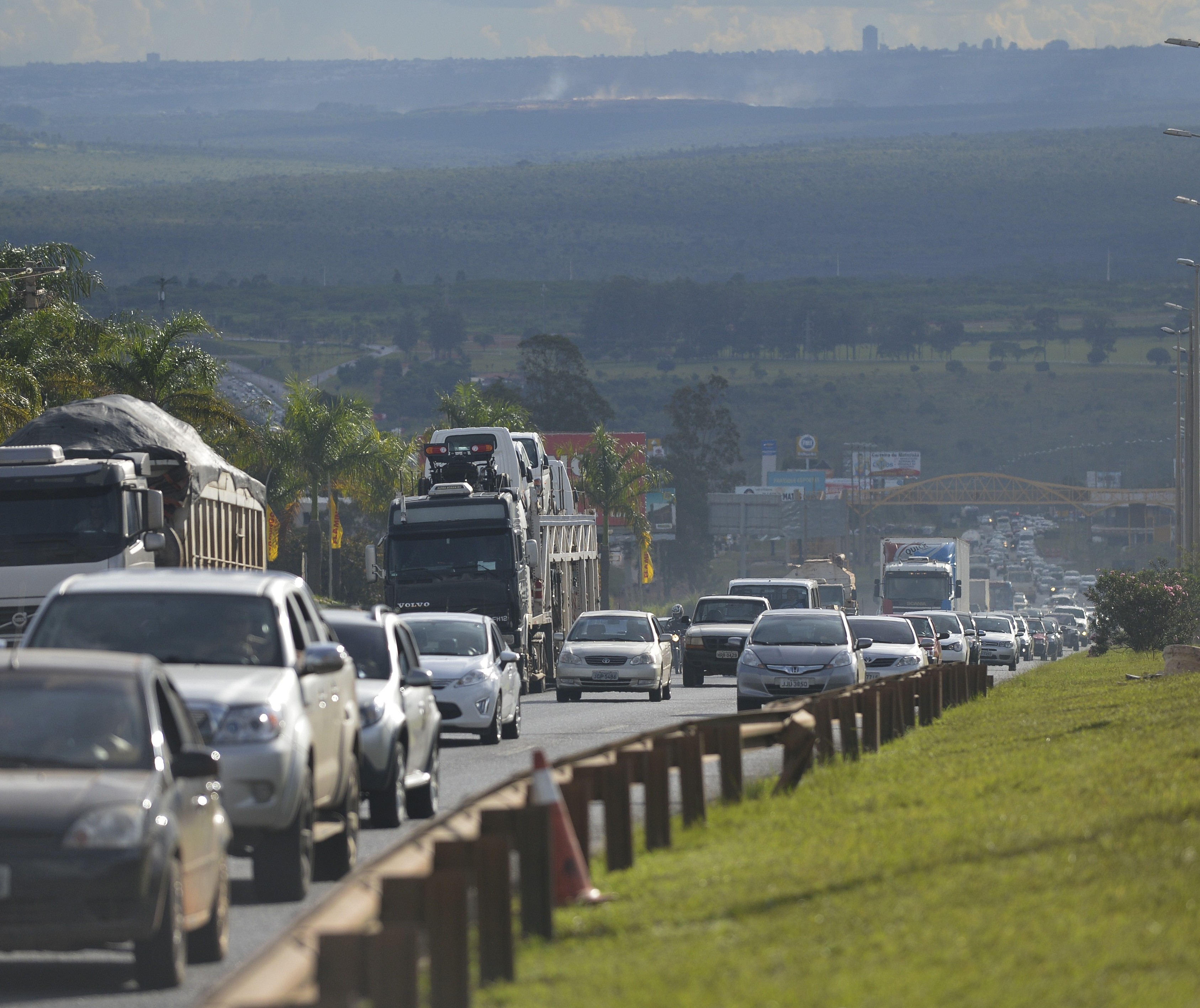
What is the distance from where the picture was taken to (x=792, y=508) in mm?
146375

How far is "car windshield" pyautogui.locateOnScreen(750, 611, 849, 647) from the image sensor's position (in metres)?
28.8

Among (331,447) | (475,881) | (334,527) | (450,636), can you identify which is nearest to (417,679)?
(475,881)

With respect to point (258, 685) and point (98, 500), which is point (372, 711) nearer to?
point (258, 685)

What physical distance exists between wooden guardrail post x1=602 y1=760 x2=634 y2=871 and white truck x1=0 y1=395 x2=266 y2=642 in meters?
12.2

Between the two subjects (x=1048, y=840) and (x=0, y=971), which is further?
(x=1048, y=840)

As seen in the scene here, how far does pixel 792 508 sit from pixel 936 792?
434ft

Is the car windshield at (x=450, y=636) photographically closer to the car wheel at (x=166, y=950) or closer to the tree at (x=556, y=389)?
the car wheel at (x=166, y=950)

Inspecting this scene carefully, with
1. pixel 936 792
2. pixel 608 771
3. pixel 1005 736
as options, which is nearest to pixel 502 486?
pixel 1005 736

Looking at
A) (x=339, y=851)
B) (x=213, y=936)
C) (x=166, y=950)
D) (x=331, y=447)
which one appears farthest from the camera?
(x=331, y=447)

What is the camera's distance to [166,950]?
867 cm

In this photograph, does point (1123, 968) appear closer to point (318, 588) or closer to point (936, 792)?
point (936, 792)

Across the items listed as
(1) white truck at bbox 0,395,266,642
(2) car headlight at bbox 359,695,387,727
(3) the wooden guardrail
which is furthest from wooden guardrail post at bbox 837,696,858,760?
(1) white truck at bbox 0,395,266,642

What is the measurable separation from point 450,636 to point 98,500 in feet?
14.7

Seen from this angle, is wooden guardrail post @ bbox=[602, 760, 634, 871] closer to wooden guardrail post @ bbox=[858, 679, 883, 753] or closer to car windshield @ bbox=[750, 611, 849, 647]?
wooden guardrail post @ bbox=[858, 679, 883, 753]
